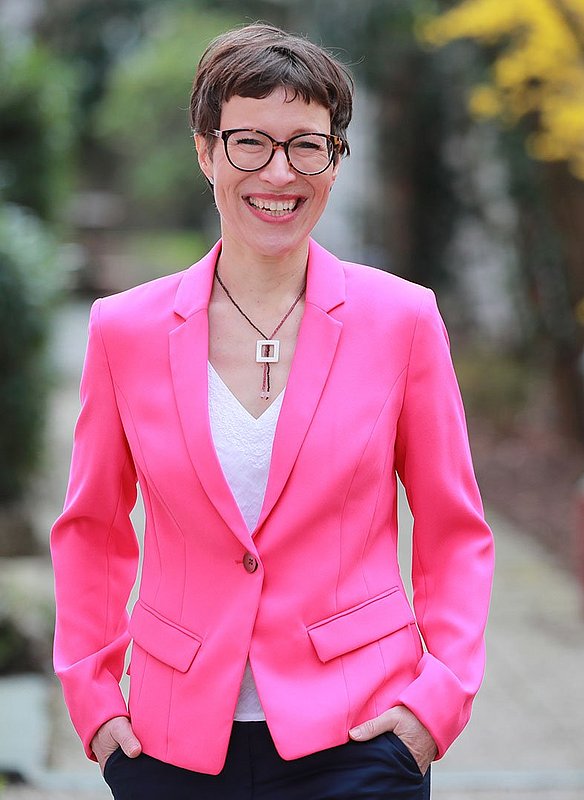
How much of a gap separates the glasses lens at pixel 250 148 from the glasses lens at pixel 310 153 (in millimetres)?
42

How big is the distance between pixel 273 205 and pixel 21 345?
6652 mm

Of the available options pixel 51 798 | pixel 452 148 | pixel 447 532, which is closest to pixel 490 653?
pixel 51 798

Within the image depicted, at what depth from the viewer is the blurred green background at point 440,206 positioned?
873cm

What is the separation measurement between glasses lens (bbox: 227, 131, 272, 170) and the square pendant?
298mm

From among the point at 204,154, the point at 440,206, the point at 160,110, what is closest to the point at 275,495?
the point at 204,154

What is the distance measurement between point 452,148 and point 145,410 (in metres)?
17.1

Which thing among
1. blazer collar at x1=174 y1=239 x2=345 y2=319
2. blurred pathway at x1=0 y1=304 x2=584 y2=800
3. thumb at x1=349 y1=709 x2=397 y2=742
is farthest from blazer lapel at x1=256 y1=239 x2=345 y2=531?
blurred pathway at x1=0 y1=304 x2=584 y2=800

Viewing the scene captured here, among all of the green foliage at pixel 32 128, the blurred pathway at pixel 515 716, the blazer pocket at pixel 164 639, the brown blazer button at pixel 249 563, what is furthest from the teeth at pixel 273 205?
the green foliage at pixel 32 128

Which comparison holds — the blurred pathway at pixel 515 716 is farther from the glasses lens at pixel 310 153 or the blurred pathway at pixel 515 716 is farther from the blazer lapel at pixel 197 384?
the glasses lens at pixel 310 153

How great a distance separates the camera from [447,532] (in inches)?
91.8

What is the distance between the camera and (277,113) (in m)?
2.17

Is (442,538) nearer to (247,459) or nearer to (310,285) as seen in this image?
(247,459)

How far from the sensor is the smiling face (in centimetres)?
218

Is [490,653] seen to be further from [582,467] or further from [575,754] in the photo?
[582,467]
